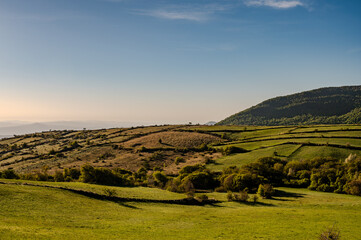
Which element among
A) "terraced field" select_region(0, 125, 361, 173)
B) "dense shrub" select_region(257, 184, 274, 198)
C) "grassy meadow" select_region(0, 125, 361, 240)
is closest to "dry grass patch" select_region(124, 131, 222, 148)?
"terraced field" select_region(0, 125, 361, 173)

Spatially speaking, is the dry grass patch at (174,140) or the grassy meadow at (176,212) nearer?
the grassy meadow at (176,212)

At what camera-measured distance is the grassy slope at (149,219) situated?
28.1 metres

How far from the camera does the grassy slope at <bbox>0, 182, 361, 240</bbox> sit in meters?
28.1

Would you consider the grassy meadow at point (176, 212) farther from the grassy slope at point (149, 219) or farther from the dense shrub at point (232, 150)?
the dense shrub at point (232, 150)

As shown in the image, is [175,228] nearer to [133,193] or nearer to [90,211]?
[90,211]

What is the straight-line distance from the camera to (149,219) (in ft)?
121

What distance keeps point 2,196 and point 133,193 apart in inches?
923

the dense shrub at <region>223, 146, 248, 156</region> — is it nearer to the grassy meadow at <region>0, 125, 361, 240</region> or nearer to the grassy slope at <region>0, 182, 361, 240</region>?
the grassy meadow at <region>0, 125, 361, 240</region>

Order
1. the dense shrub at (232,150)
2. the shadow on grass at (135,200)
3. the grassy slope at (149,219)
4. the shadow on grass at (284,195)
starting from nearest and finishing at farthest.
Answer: the grassy slope at (149,219)
the shadow on grass at (135,200)
the shadow on grass at (284,195)
the dense shrub at (232,150)

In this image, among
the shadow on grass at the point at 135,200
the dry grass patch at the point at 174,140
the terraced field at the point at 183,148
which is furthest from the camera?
the dry grass patch at the point at 174,140

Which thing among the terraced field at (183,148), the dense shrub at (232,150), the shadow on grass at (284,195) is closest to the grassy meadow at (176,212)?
the shadow on grass at (284,195)

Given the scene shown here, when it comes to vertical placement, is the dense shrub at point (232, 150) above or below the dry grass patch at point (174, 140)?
below

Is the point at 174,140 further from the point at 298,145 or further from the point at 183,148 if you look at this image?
the point at 298,145

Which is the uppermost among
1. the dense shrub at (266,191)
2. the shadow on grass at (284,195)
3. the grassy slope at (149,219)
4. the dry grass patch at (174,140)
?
the dry grass patch at (174,140)
